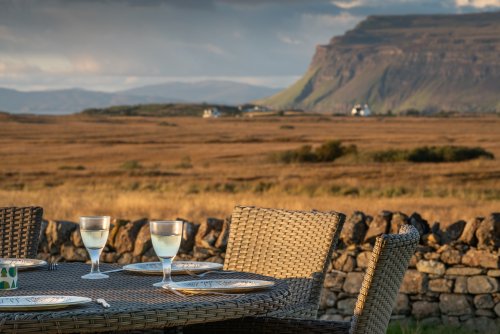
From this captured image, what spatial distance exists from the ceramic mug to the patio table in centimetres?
4

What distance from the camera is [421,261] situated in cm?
733

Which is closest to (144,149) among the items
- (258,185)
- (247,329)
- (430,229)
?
(258,185)

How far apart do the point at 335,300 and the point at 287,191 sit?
1463 centimetres

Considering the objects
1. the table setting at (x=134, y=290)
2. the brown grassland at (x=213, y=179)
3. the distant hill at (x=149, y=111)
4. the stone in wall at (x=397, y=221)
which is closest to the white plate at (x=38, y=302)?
the table setting at (x=134, y=290)

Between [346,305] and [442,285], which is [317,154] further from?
[442,285]

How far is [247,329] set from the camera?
13.9 ft

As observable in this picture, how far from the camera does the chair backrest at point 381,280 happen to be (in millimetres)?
3307

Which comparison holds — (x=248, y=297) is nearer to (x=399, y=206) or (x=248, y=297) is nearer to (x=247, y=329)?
(x=247, y=329)

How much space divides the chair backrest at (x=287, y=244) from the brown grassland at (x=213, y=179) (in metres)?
8.40

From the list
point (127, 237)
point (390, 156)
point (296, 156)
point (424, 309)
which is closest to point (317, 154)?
point (296, 156)

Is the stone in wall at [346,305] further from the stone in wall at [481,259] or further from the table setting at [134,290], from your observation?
the table setting at [134,290]

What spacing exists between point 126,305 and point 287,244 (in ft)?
5.75

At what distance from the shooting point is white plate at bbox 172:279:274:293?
11.3 feet

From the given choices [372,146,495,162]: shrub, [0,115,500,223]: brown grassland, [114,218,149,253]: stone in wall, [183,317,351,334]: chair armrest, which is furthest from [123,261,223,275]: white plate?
[372,146,495,162]: shrub
